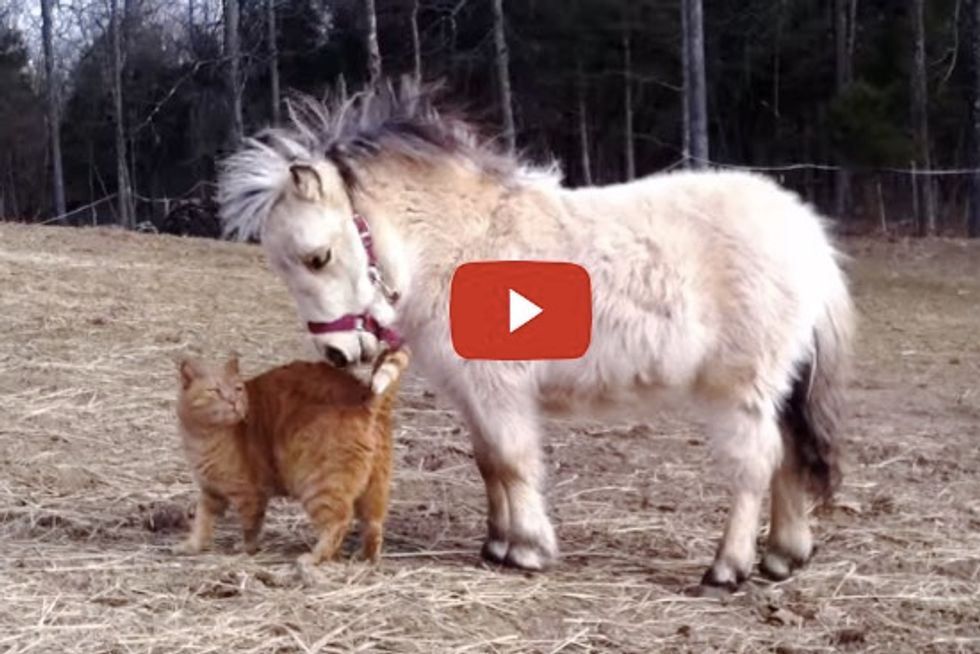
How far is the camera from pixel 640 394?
15.6 ft

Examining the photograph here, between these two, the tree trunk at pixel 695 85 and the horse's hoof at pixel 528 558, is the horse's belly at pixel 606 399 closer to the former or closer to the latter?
the horse's hoof at pixel 528 558

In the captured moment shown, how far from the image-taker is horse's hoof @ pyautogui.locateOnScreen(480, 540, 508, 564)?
4832mm

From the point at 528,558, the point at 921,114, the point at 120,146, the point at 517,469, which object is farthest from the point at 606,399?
the point at 120,146

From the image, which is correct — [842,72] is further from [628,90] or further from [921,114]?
[628,90]

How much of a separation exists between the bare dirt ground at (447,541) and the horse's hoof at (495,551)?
46mm

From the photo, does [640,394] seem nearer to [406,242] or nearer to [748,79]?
[406,242]

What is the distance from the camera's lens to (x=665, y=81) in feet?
85.4

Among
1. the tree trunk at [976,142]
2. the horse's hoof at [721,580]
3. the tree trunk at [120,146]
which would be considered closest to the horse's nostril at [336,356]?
the horse's hoof at [721,580]

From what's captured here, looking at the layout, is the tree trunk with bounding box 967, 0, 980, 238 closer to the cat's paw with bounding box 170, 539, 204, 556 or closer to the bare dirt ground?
the bare dirt ground

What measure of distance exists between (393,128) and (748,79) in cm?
2311

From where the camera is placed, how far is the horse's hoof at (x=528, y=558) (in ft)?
15.5

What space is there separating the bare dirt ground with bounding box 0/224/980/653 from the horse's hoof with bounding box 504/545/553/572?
8 centimetres

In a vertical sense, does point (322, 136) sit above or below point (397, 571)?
above

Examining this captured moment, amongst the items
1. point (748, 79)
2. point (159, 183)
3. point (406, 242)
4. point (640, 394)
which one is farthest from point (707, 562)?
point (159, 183)
